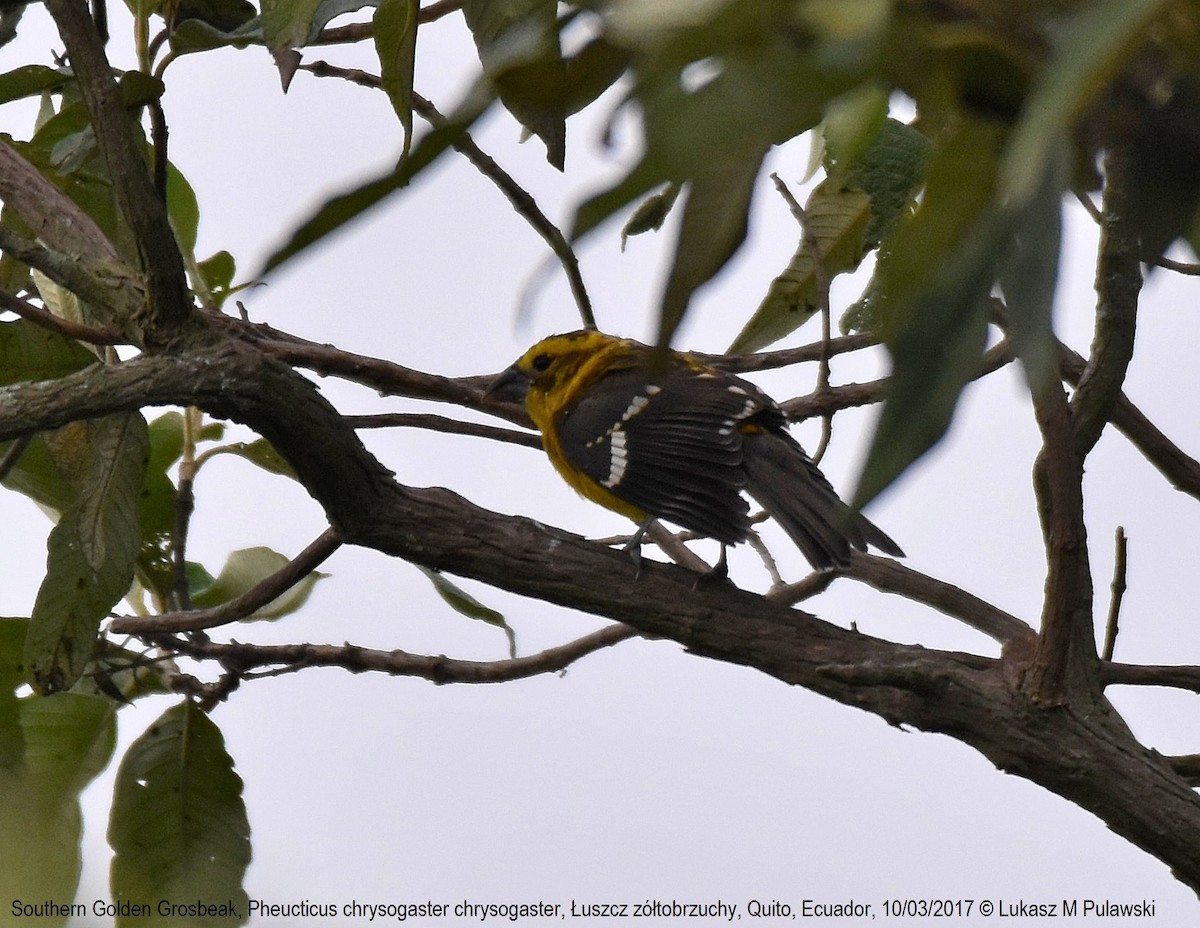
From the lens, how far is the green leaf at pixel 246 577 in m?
3.56

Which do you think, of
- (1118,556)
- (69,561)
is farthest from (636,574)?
(69,561)

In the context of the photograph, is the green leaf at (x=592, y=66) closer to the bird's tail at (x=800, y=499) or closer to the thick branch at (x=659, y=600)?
the thick branch at (x=659, y=600)

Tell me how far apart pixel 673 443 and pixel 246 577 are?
1320 mm

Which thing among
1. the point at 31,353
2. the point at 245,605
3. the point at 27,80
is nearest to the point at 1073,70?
the point at 245,605

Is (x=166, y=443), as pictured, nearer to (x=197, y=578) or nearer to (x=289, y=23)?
(x=197, y=578)

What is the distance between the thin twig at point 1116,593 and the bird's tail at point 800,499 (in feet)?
1.68

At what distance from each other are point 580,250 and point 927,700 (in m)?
2.08

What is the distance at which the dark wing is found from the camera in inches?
142

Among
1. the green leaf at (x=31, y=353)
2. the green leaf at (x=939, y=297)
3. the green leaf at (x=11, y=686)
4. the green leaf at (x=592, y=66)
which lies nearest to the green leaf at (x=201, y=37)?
the green leaf at (x=31, y=353)

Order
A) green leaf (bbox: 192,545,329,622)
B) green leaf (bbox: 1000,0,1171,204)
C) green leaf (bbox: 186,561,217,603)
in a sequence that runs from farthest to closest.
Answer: green leaf (bbox: 186,561,217,603) → green leaf (bbox: 192,545,329,622) → green leaf (bbox: 1000,0,1171,204)

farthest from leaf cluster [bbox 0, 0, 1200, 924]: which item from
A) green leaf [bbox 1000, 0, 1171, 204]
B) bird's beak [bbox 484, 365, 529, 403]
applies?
bird's beak [bbox 484, 365, 529, 403]

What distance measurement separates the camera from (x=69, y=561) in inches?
116

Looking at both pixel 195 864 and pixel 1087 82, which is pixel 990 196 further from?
pixel 195 864

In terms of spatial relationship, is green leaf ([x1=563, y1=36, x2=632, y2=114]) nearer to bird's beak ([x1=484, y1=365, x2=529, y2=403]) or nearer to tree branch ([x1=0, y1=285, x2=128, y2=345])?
tree branch ([x1=0, y1=285, x2=128, y2=345])
